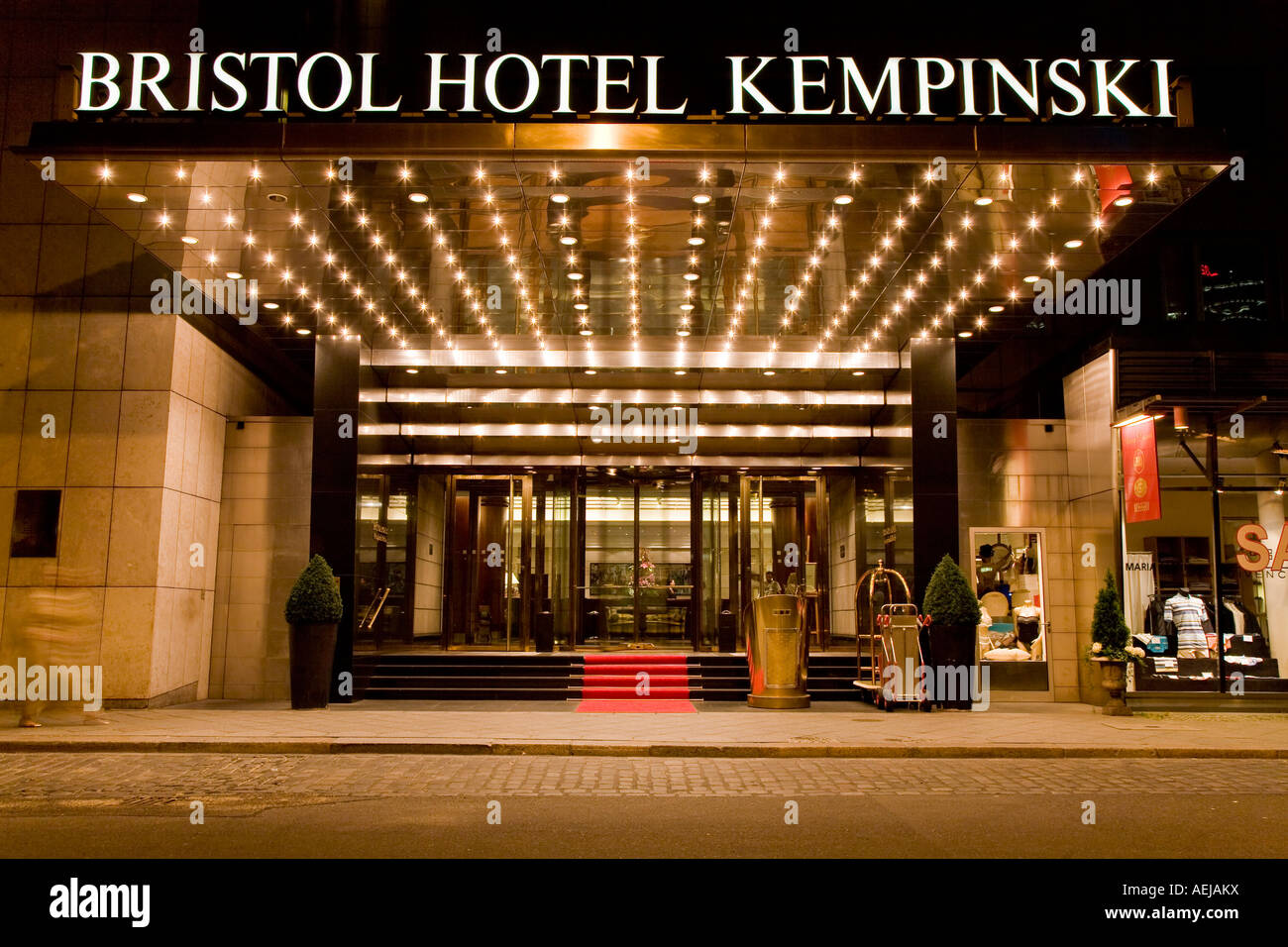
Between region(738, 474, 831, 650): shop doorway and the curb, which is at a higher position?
region(738, 474, 831, 650): shop doorway

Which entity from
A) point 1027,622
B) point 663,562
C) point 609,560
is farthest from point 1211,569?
point 609,560

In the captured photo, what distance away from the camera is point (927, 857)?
545 centimetres

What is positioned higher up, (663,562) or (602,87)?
(602,87)

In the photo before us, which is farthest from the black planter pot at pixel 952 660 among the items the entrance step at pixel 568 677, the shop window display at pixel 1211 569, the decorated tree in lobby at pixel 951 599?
the shop window display at pixel 1211 569

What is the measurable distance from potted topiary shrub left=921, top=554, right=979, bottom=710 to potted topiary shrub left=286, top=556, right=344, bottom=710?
8264 millimetres

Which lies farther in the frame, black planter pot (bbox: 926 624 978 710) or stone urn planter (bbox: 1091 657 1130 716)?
black planter pot (bbox: 926 624 978 710)

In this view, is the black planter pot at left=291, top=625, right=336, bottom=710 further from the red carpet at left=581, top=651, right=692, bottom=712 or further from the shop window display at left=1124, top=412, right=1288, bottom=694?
the shop window display at left=1124, top=412, right=1288, bottom=694

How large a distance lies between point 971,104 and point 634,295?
520cm

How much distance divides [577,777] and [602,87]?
699 centimetres

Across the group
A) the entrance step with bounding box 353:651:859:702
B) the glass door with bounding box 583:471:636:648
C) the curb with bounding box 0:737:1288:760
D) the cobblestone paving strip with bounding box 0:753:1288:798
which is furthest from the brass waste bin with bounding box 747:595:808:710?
the glass door with bounding box 583:471:636:648

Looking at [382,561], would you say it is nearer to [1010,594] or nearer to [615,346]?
[615,346]

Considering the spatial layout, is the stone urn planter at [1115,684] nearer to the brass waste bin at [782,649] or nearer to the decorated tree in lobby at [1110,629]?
the decorated tree in lobby at [1110,629]

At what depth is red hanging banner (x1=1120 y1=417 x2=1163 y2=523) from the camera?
13391mm

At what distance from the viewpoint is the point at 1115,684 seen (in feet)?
42.8
